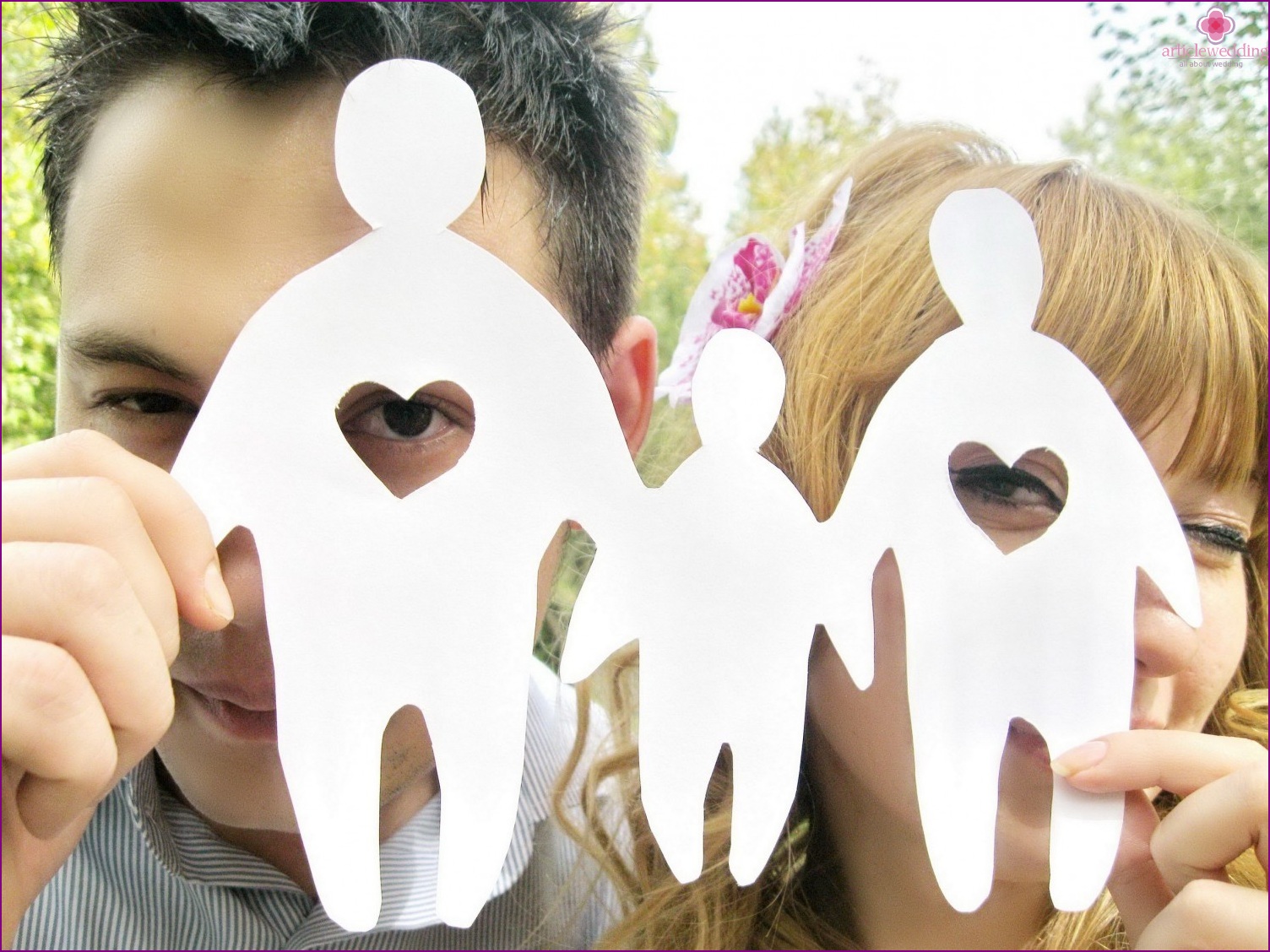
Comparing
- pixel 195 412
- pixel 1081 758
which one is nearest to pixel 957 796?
pixel 1081 758

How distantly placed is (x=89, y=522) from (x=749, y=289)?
0.60 m

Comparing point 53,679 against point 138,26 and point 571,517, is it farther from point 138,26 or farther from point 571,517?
point 138,26

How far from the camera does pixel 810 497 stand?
0.75 metres

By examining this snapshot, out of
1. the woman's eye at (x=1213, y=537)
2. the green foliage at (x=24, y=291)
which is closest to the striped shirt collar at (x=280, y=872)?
the woman's eye at (x=1213, y=537)

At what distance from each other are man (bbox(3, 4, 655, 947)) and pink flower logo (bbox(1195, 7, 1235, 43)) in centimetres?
78

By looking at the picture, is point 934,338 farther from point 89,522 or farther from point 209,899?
point 209,899

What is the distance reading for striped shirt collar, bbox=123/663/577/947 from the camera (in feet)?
2.59

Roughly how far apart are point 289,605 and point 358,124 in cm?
27

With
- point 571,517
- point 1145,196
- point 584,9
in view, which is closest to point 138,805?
point 571,517

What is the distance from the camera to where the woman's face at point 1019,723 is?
0.66m

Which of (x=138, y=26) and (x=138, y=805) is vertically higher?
(x=138, y=26)

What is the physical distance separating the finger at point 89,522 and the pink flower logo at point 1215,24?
1270 mm

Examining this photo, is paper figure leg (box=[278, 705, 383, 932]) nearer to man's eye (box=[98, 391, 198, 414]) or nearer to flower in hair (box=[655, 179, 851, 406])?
man's eye (box=[98, 391, 198, 414])

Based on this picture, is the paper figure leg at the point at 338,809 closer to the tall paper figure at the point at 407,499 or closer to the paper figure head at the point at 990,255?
the tall paper figure at the point at 407,499
